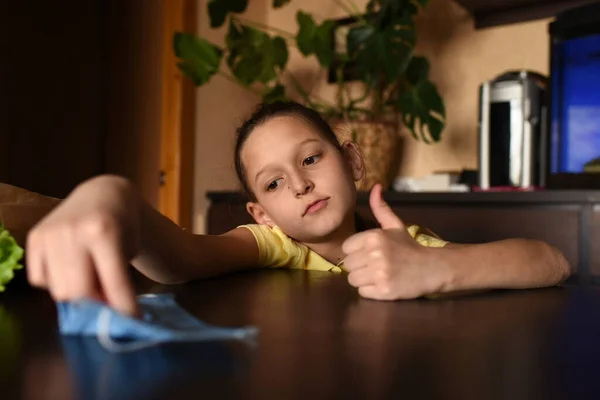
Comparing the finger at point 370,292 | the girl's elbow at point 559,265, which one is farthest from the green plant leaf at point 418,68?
the finger at point 370,292

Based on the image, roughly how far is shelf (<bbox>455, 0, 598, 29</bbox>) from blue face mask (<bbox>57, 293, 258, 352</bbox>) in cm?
201

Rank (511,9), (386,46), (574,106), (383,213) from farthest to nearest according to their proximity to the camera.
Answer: (511,9) < (386,46) < (574,106) < (383,213)

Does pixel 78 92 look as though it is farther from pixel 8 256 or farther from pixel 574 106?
pixel 8 256

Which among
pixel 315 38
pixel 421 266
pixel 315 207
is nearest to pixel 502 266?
pixel 421 266

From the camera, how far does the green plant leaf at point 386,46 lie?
203 cm

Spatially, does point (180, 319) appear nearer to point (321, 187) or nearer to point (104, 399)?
point (104, 399)

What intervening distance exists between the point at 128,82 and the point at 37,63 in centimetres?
41

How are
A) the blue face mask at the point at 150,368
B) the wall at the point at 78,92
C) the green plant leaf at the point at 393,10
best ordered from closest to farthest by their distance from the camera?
the blue face mask at the point at 150,368 → the green plant leaf at the point at 393,10 → the wall at the point at 78,92

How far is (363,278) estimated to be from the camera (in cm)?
60

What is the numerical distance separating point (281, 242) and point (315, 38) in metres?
1.45

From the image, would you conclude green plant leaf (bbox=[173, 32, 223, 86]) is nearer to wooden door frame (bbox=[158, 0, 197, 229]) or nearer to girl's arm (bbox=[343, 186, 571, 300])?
wooden door frame (bbox=[158, 0, 197, 229])

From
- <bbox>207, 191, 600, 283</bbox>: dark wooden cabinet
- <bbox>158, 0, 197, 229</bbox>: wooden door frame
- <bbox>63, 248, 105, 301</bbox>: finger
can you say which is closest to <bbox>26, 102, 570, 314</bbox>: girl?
<bbox>63, 248, 105, 301</bbox>: finger

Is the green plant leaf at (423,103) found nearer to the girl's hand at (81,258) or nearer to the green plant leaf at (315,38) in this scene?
the green plant leaf at (315,38)

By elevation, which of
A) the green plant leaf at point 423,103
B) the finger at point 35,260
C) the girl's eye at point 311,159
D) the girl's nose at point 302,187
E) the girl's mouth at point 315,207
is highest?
the green plant leaf at point 423,103
